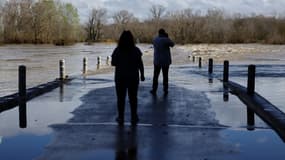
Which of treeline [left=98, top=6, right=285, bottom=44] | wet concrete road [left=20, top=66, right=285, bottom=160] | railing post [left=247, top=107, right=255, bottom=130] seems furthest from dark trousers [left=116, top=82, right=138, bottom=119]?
treeline [left=98, top=6, right=285, bottom=44]

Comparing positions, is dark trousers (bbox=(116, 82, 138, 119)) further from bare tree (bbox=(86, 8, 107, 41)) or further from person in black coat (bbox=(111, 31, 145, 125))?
bare tree (bbox=(86, 8, 107, 41))

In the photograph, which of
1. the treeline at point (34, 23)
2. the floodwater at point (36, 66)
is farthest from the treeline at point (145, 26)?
the floodwater at point (36, 66)

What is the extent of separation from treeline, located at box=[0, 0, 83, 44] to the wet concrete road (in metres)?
113

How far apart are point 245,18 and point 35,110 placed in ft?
453

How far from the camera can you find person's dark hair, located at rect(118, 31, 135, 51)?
942 cm

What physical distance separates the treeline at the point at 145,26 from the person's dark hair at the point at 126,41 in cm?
10581

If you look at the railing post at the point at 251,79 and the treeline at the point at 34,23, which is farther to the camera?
the treeline at the point at 34,23

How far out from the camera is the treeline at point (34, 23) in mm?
126250

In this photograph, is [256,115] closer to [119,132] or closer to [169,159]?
[119,132]

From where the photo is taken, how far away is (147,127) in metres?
9.27

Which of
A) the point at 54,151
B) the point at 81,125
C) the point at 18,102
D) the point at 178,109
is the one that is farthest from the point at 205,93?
the point at 54,151

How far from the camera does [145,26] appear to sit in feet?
481

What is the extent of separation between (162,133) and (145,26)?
Result: 139m

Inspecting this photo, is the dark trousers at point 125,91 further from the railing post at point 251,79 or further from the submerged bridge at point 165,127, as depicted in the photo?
the railing post at point 251,79
